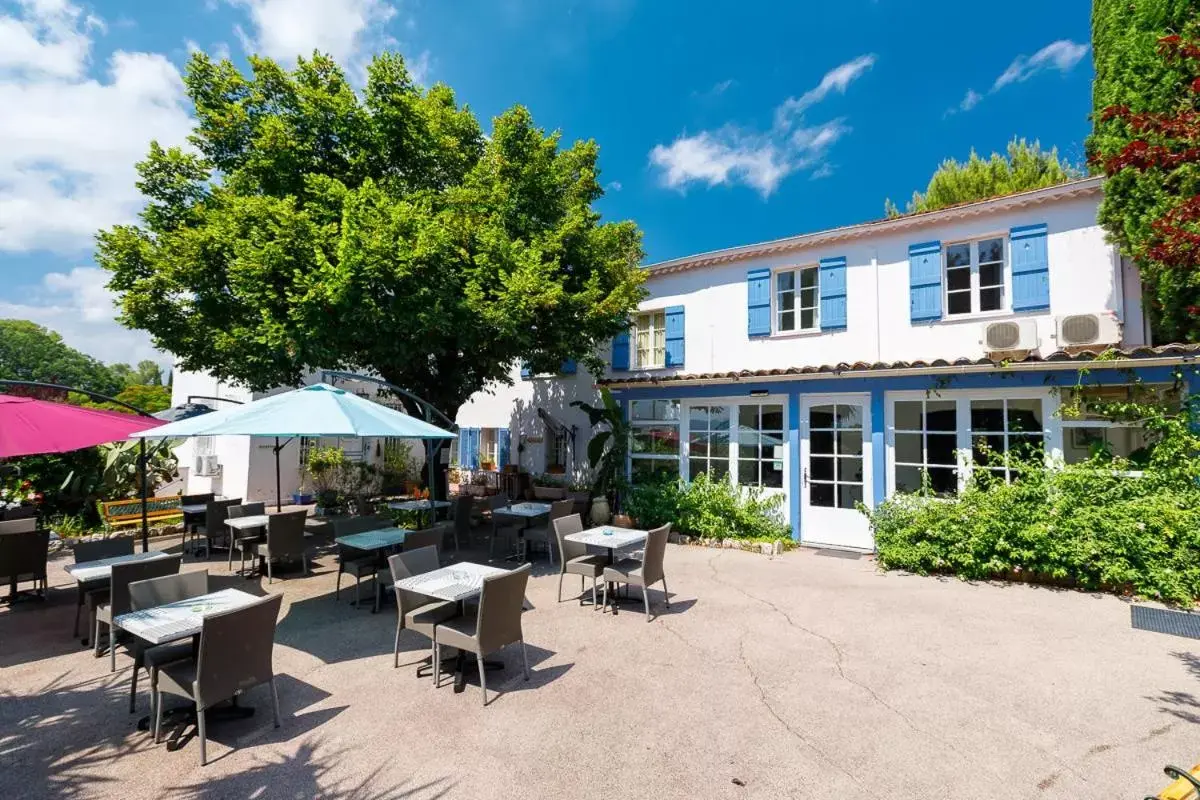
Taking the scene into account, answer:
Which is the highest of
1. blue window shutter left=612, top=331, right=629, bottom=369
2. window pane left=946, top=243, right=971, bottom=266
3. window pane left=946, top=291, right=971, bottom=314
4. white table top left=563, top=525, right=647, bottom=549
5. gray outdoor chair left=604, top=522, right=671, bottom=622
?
window pane left=946, top=243, right=971, bottom=266

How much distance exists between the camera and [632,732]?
404 centimetres

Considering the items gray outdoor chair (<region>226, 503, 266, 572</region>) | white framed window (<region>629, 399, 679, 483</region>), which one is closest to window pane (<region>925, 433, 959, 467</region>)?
white framed window (<region>629, 399, 679, 483</region>)

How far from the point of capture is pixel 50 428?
19.1ft

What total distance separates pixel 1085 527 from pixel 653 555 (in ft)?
19.3

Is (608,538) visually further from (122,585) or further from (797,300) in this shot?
(797,300)

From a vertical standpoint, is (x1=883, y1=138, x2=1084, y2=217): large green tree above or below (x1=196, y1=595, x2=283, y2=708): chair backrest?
above

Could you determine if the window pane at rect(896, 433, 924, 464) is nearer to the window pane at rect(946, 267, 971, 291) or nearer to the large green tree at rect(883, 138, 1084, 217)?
the window pane at rect(946, 267, 971, 291)

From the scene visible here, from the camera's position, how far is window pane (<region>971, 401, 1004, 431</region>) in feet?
29.2

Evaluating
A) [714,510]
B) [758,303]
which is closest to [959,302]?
[758,303]

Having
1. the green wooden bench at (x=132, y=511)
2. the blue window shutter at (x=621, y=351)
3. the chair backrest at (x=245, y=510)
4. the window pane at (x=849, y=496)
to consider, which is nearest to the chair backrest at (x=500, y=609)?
the chair backrest at (x=245, y=510)

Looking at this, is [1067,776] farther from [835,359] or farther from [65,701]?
[835,359]

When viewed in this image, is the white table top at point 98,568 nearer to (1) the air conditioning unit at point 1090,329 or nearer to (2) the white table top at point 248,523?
(2) the white table top at point 248,523

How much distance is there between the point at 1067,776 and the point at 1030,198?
9405mm

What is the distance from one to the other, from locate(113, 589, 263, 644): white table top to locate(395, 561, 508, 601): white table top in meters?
1.28
